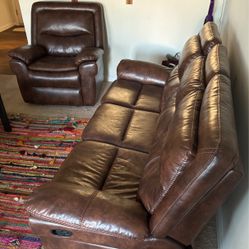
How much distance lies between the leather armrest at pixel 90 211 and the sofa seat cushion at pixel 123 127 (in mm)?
568

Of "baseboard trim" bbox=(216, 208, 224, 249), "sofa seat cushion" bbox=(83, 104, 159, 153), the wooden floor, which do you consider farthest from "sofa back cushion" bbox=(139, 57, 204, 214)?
the wooden floor

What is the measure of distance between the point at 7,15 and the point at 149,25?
3.97 m

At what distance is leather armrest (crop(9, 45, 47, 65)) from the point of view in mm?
2695

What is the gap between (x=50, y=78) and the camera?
2676mm

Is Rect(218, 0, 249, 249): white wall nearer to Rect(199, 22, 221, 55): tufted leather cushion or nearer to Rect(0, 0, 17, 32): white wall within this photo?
Rect(199, 22, 221, 55): tufted leather cushion

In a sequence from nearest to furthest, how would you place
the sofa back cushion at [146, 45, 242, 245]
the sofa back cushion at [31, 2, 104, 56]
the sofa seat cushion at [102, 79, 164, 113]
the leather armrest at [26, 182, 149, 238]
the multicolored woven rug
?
the sofa back cushion at [146, 45, 242, 245], the leather armrest at [26, 182, 149, 238], the multicolored woven rug, the sofa seat cushion at [102, 79, 164, 113], the sofa back cushion at [31, 2, 104, 56]

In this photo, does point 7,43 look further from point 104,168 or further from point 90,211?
point 90,211

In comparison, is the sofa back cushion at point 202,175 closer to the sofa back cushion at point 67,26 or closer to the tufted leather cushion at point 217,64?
the tufted leather cushion at point 217,64

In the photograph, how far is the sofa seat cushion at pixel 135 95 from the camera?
6.73 feet

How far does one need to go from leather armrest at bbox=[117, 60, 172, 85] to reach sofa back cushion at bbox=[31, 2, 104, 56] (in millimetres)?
851

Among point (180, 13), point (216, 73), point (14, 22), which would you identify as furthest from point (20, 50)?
point (14, 22)

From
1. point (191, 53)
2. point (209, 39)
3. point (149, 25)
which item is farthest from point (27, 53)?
point (209, 39)

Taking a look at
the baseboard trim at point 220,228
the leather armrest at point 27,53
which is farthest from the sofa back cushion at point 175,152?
the leather armrest at point 27,53

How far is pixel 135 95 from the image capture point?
218 centimetres
